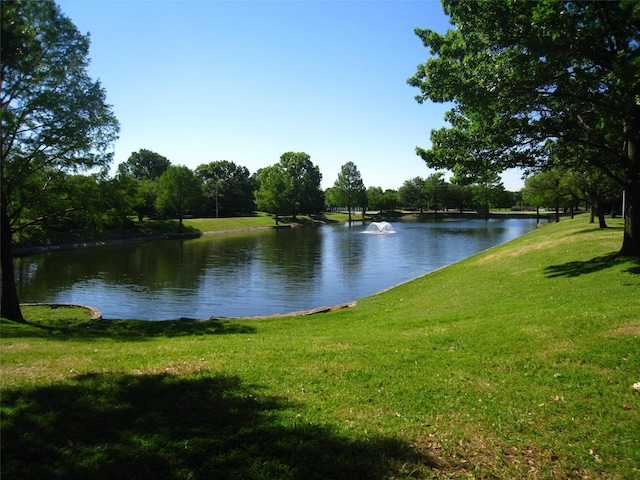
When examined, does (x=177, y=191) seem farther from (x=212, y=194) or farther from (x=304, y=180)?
(x=304, y=180)

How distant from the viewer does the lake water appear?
2188 cm

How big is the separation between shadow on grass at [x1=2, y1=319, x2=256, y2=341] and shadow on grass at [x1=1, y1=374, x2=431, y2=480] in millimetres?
6954

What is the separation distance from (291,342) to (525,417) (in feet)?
18.5

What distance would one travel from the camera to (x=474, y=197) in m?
128

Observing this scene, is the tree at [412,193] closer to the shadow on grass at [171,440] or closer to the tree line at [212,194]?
the tree line at [212,194]

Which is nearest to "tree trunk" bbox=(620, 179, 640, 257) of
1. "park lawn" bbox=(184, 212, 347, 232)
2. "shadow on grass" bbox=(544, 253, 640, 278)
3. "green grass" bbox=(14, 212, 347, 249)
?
"shadow on grass" bbox=(544, 253, 640, 278)

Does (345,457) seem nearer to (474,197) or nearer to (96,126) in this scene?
(96,126)

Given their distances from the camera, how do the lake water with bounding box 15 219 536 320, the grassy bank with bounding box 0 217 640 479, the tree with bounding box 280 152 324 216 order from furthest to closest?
1. the tree with bounding box 280 152 324 216
2. the lake water with bounding box 15 219 536 320
3. the grassy bank with bounding box 0 217 640 479

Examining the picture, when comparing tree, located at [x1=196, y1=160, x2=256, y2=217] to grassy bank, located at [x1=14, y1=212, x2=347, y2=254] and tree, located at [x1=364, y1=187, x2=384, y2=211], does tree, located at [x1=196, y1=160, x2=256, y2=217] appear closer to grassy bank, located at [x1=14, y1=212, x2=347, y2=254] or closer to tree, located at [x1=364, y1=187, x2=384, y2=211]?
grassy bank, located at [x1=14, y1=212, x2=347, y2=254]

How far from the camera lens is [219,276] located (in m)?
30.4

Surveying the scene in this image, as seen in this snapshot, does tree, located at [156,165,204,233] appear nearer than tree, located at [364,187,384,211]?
Yes

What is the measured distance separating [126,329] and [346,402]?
11.2 metres

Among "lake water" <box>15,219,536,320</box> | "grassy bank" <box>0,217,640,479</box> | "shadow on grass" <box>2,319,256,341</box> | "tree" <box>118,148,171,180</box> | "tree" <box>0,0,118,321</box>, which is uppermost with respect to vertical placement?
"tree" <box>118,148,171,180</box>

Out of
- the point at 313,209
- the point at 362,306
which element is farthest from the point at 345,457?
the point at 313,209
